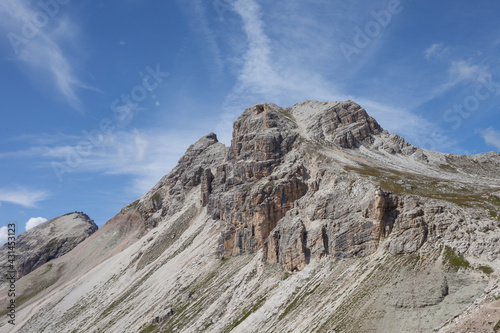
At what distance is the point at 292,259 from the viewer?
95.6 meters

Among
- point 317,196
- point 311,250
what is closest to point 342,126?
point 317,196

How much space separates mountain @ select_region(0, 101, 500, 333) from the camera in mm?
62031

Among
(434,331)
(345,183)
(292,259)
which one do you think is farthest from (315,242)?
(434,331)

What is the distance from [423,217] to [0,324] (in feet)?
663

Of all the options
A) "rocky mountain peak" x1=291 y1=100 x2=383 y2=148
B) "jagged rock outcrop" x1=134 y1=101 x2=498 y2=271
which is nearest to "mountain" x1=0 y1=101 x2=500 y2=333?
"jagged rock outcrop" x1=134 y1=101 x2=498 y2=271

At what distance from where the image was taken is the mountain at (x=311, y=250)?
2442 inches

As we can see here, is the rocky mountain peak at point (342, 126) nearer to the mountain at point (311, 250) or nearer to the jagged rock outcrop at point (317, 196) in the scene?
the jagged rock outcrop at point (317, 196)

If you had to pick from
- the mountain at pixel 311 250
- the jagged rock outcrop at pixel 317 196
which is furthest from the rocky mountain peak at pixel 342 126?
the mountain at pixel 311 250

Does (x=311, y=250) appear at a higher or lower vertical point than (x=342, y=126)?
lower

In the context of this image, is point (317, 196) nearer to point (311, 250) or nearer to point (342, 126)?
point (311, 250)

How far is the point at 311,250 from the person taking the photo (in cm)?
9356

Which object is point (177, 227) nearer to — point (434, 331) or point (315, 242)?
point (315, 242)

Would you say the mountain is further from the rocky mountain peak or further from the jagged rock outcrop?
the rocky mountain peak

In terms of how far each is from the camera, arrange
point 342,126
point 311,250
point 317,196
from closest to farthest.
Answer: point 311,250 < point 317,196 < point 342,126
